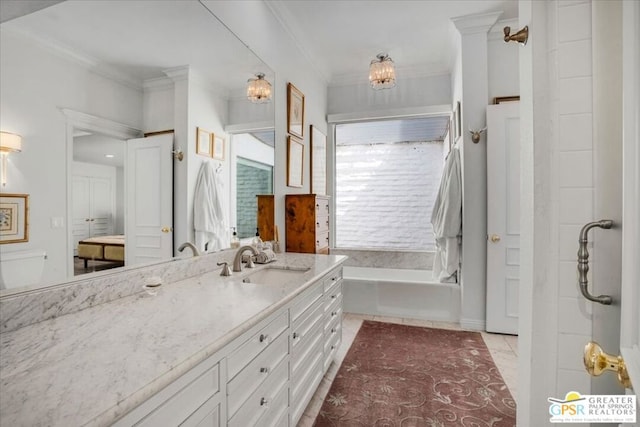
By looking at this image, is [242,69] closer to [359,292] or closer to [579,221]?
[579,221]

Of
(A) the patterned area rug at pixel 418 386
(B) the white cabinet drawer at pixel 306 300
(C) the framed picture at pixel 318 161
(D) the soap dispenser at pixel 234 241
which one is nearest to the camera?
(B) the white cabinet drawer at pixel 306 300

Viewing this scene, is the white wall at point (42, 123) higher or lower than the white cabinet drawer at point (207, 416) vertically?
higher

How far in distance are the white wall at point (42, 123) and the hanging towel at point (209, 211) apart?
0.68 metres

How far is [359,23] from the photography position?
2953mm

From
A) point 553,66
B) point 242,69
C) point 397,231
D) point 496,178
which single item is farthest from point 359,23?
point 397,231

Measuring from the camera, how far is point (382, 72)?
128 inches

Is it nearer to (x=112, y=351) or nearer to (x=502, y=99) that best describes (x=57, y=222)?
(x=112, y=351)

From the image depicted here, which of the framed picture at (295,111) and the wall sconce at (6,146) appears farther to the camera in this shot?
the framed picture at (295,111)

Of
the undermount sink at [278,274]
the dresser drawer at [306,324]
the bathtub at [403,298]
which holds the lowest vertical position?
the bathtub at [403,298]

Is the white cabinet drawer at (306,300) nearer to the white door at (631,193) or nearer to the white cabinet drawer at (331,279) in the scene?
the white cabinet drawer at (331,279)

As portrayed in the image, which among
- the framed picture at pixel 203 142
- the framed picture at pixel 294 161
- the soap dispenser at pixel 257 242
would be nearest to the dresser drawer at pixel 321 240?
the framed picture at pixel 294 161

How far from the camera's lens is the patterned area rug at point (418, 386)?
1.74m

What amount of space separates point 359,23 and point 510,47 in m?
1.53

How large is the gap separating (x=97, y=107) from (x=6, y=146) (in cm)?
37
